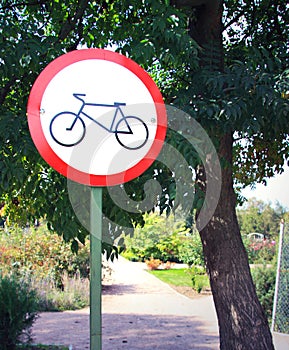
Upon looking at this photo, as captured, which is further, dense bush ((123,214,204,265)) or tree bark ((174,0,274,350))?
dense bush ((123,214,204,265))

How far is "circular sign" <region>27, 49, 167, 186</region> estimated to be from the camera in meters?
2.12

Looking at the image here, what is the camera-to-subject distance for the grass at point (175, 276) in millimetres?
14322

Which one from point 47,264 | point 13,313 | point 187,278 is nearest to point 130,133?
point 13,313

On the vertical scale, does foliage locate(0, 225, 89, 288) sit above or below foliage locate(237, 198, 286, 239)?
below

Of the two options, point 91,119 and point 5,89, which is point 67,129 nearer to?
point 91,119

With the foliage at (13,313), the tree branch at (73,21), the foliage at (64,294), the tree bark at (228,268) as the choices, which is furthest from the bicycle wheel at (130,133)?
the foliage at (64,294)

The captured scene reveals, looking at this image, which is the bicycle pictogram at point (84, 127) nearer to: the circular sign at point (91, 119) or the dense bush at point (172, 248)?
the circular sign at point (91, 119)

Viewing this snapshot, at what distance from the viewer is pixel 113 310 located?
1069 cm

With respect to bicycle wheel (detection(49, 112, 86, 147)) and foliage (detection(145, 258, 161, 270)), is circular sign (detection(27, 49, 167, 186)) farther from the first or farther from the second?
foliage (detection(145, 258, 161, 270))

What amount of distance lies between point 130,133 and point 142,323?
778 cm

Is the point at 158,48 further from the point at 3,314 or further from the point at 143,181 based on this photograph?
the point at 3,314

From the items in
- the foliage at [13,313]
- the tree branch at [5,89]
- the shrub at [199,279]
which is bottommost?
the foliage at [13,313]

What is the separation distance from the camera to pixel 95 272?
2.20 m

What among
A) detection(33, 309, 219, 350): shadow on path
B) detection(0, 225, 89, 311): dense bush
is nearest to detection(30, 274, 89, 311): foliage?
detection(0, 225, 89, 311): dense bush
